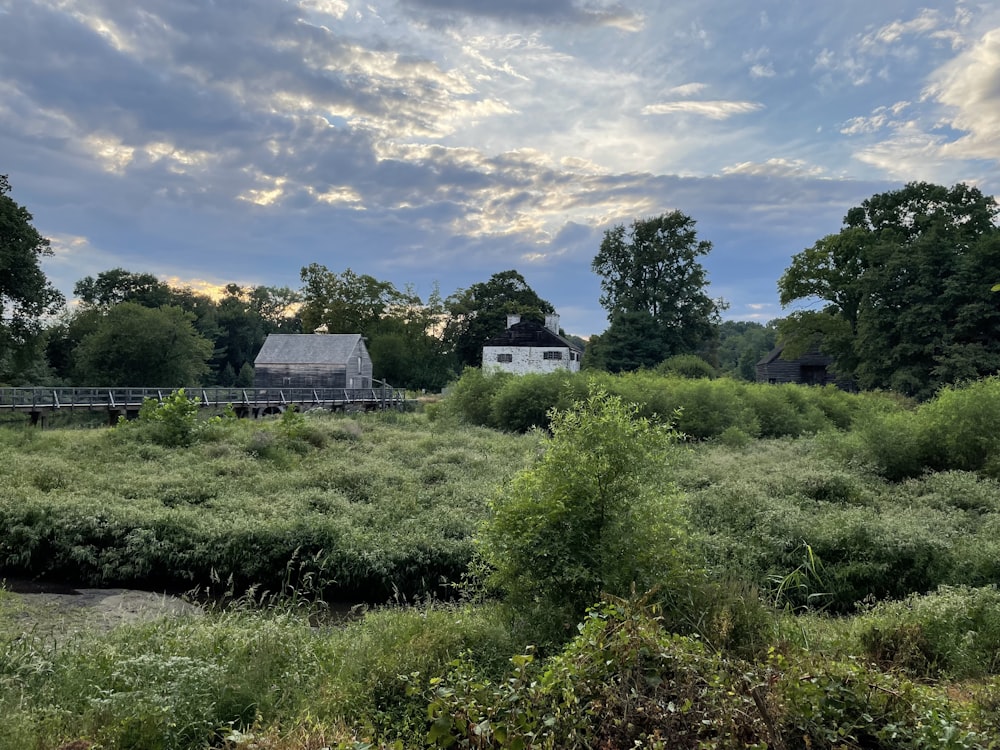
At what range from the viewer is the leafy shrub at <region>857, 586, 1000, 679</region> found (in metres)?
5.14

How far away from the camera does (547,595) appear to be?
5.10 metres

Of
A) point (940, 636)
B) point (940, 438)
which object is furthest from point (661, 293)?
point (940, 636)

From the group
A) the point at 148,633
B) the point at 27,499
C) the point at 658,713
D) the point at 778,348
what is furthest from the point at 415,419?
the point at 778,348

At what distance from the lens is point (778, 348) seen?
4231 cm

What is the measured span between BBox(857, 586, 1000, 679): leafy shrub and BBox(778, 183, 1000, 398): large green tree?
24.0m

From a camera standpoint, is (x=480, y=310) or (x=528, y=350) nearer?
(x=528, y=350)

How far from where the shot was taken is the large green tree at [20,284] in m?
29.3

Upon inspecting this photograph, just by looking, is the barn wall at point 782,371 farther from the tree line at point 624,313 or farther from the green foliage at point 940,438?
the green foliage at point 940,438

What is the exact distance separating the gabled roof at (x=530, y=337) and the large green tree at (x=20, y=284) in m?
28.5

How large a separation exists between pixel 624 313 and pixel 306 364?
2343 cm

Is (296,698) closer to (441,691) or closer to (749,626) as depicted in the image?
(441,691)

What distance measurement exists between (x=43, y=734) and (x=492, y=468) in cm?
1158

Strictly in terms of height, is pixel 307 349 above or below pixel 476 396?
above

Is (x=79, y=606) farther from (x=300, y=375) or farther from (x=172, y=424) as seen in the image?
(x=300, y=375)
